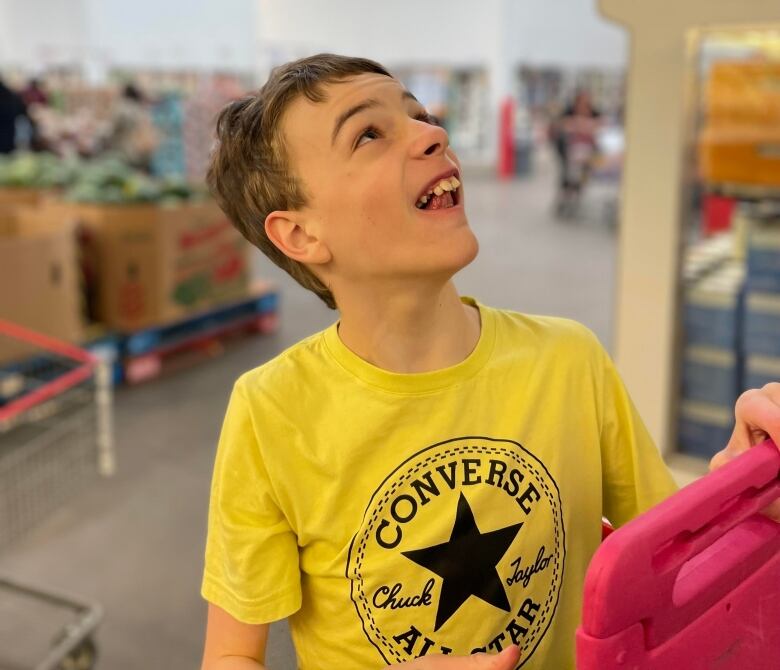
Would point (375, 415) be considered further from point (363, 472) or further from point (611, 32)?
point (611, 32)

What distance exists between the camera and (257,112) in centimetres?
115

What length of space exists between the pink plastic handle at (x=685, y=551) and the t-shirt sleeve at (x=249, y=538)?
17.5 inches

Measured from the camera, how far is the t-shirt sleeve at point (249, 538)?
1084mm

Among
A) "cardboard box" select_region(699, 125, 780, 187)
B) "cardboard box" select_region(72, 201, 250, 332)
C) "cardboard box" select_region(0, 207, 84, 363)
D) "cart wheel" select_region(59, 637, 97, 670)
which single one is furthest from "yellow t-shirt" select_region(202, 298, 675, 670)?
"cardboard box" select_region(72, 201, 250, 332)

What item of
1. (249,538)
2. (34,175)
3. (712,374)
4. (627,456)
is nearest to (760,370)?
(712,374)

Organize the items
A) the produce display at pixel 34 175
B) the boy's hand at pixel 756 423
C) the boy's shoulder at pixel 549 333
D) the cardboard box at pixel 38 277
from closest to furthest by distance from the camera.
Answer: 1. the boy's hand at pixel 756 423
2. the boy's shoulder at pixel 549 333
3. the cardboard box at pixel 38 277
4. the produce display at pixel 34 175

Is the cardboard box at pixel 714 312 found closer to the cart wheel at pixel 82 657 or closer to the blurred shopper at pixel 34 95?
the cart wheel at pixel 82 657

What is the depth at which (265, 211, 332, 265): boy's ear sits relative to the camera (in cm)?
114

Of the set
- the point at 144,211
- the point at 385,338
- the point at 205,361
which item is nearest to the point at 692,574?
the point at 385,338

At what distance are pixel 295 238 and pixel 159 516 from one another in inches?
110

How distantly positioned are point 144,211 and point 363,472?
425cm

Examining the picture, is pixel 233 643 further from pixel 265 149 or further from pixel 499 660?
pixel 265 149

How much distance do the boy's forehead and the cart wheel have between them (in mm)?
1968

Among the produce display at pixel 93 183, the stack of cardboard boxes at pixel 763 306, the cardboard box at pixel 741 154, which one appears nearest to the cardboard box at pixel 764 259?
→ the stack of cardboard boxes at pixel 763 306
